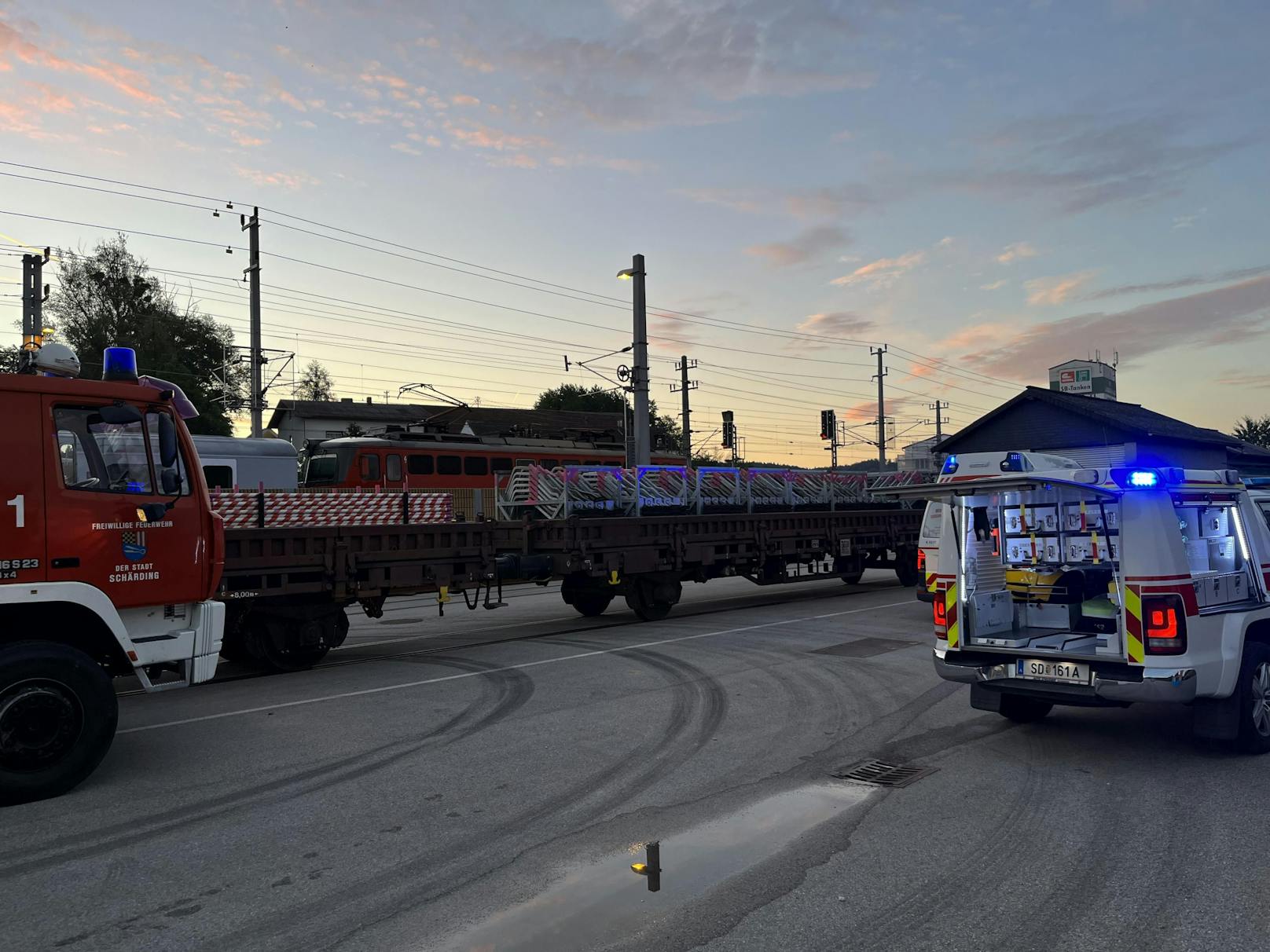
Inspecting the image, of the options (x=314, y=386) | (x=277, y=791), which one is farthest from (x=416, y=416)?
(x=277, y=791)

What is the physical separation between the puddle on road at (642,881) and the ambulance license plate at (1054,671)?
1758 millimetres

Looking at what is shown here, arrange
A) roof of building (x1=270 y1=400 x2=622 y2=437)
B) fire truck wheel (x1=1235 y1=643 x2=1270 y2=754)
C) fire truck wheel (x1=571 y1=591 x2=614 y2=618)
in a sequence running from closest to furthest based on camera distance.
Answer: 1. fire truck wheel (x1=1235 y1=643 x2=1270 y2=754)
2. fire truck wheel (x1=571 y1=591 x2=614 y2=618)
3. roof of building (x1=270 y1=400 x2=622 y2=437)

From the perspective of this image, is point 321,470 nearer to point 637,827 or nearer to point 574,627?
point 574,627

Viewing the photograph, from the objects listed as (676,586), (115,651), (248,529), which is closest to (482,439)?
(676,586)

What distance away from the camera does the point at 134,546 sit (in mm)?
6527

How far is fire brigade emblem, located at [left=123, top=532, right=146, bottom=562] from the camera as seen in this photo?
255 inches

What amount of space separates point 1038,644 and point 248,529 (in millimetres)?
8091

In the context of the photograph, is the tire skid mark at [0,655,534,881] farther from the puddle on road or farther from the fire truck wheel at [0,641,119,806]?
the puddle on road

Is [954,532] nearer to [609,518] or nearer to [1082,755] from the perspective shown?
[1082,755]

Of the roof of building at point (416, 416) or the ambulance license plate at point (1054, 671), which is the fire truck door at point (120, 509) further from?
the roof of building at point (416, 416)

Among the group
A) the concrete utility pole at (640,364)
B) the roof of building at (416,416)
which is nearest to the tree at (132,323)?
the roof of building at (416,416)

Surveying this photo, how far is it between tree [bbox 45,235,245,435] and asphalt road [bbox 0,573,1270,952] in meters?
43.9

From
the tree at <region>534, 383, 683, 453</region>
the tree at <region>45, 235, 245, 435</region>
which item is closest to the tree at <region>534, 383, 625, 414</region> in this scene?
the tree at <region>534, 383, 683, 453</region>

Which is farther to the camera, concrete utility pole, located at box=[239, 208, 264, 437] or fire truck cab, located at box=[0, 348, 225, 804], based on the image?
concrete utility pole, located at box=[239, 208, 264, 437]
